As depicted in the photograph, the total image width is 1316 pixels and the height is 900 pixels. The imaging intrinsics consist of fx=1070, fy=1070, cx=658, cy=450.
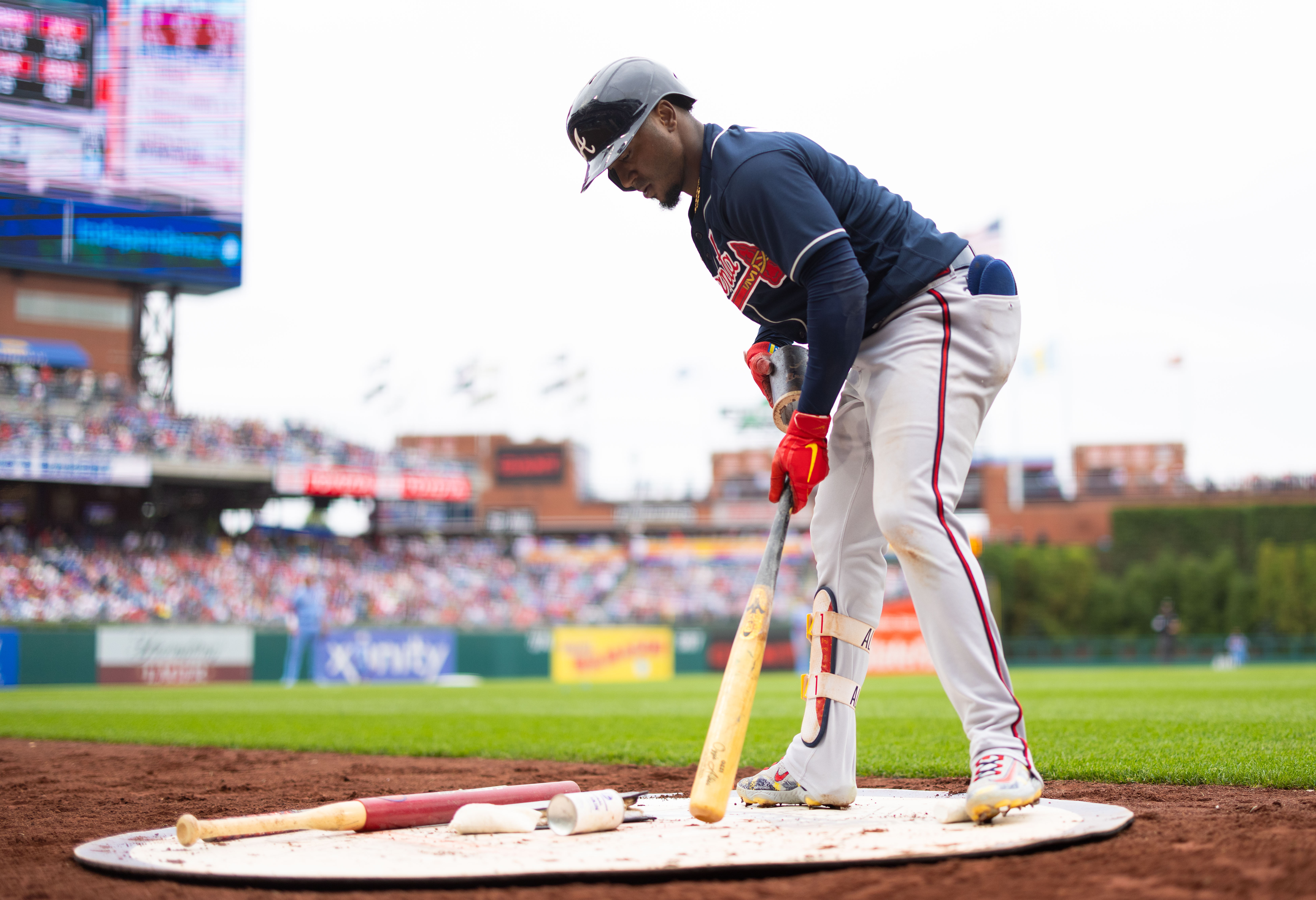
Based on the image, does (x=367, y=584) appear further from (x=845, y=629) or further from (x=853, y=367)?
(x=853, y=367)

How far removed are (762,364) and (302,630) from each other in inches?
711

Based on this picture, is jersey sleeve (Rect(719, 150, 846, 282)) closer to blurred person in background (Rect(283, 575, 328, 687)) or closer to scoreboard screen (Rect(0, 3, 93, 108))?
scoreboard screen (Rect(0, 3, 93, 108))

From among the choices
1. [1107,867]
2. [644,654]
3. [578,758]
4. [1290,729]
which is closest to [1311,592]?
[644,654]

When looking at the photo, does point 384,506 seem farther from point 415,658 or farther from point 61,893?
point 61,893

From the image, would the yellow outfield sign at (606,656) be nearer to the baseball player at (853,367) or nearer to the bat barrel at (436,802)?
the bat barrel at (436,802)

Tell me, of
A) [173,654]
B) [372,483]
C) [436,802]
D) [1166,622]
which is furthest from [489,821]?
[1166,622]

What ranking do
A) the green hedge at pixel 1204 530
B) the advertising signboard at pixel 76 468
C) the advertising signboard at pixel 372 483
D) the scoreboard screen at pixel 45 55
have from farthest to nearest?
the green hedge at pixel 1204 530 → the advertising signboard at pixel 372 483 → the advertising signboard at pixel 76 468 → the scoreboard screen at pixel 45 55

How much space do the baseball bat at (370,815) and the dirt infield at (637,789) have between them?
0.29m

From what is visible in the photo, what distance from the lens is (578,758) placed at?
5883 mm

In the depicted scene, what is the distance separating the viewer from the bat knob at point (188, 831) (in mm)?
2650

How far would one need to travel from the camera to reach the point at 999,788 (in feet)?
8.75

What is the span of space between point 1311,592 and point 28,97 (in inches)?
1567

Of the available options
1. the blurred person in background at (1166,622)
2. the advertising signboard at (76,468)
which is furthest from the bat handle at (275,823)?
the blurred person in background at (1166,622)

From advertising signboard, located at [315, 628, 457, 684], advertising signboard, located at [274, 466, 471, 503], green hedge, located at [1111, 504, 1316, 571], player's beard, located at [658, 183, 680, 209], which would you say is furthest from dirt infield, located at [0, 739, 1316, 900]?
green hedge, located at [1111, 504, 1316, 571]
